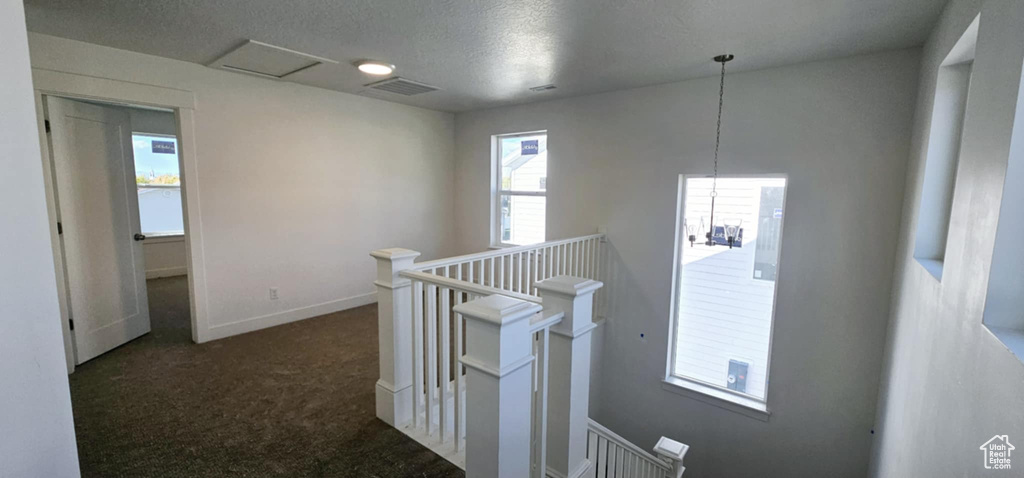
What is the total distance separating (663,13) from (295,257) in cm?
380

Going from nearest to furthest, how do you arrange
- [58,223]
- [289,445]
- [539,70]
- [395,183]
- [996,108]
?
1. [996,108]
2. [289,445]
3. [58,223]
4. [539,70]
5. [395,183]

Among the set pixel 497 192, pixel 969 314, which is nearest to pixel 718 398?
pixel 969 314

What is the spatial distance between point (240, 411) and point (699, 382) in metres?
3.59

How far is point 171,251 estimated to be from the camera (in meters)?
6.22

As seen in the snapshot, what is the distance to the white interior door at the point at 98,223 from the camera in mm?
3008

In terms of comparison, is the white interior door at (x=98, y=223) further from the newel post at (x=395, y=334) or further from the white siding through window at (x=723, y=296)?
the white siding through window at (x=723, y=296)

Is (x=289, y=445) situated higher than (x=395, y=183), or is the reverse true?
(x=395, y=183)

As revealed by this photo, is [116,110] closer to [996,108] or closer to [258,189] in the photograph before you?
[258,189]

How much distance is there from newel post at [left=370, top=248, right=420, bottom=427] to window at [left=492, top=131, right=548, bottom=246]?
8.82 feet

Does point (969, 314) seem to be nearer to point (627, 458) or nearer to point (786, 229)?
point (627, 458)

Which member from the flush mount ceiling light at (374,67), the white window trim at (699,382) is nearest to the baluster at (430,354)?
the flush mount ceiling light at (374,67)

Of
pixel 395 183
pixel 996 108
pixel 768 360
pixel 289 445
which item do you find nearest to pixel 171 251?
pixel 395 183

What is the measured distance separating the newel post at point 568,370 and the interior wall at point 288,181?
11.0ft

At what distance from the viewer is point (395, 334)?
2248mm
